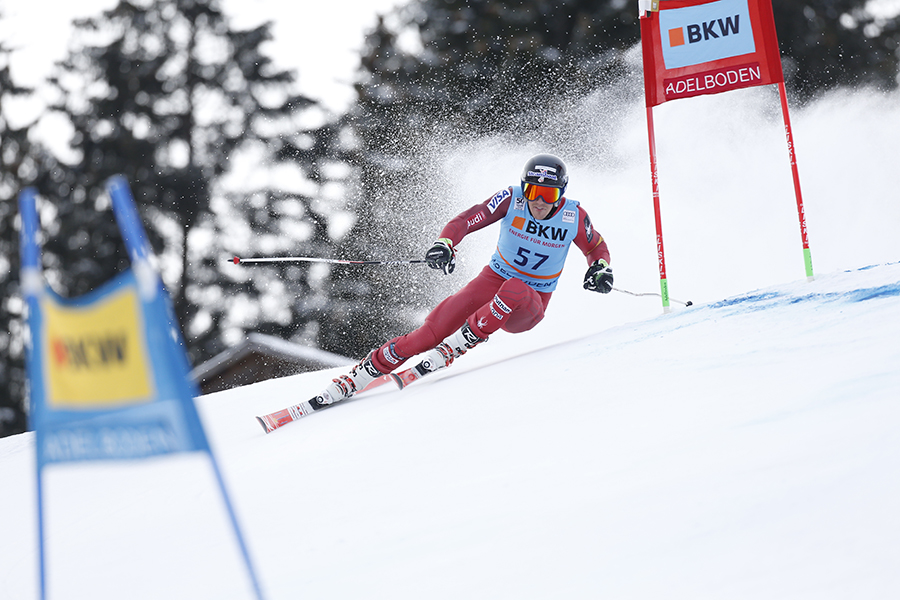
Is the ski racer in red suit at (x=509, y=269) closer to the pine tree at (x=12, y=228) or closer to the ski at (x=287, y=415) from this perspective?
the ski at (x=287, y=415)

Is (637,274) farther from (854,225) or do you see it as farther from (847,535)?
(847,535)

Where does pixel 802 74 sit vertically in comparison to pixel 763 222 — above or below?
above

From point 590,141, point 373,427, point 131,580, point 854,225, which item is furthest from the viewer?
point 590,141

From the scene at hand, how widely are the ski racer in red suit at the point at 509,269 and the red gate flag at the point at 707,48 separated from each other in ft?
3.59

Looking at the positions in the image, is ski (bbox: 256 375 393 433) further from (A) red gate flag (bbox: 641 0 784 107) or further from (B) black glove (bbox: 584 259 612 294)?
(A) red gate flag (bbox: 641 0 784 107)

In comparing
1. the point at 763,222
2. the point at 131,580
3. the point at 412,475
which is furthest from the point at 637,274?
the point at 131,580

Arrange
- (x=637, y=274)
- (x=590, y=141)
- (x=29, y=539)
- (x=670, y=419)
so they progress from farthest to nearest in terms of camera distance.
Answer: (x=590, y=141) < (x=637, y=274) < (x=29, y=539) < (x=670, y=419)

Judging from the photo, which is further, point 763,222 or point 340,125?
point 340,125

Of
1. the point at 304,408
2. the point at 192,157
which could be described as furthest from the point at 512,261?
the point at 192,157

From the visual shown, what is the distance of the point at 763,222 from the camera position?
1316 centimetres

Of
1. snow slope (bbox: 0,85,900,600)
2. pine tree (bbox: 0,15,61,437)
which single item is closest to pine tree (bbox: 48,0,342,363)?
pine tree (bbox: 0,15,61,437)

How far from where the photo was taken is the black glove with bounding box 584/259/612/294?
529cm

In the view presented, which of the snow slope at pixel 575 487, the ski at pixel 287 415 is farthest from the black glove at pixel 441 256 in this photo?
the ski at pixel 287 415

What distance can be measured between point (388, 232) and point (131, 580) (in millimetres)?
15953
